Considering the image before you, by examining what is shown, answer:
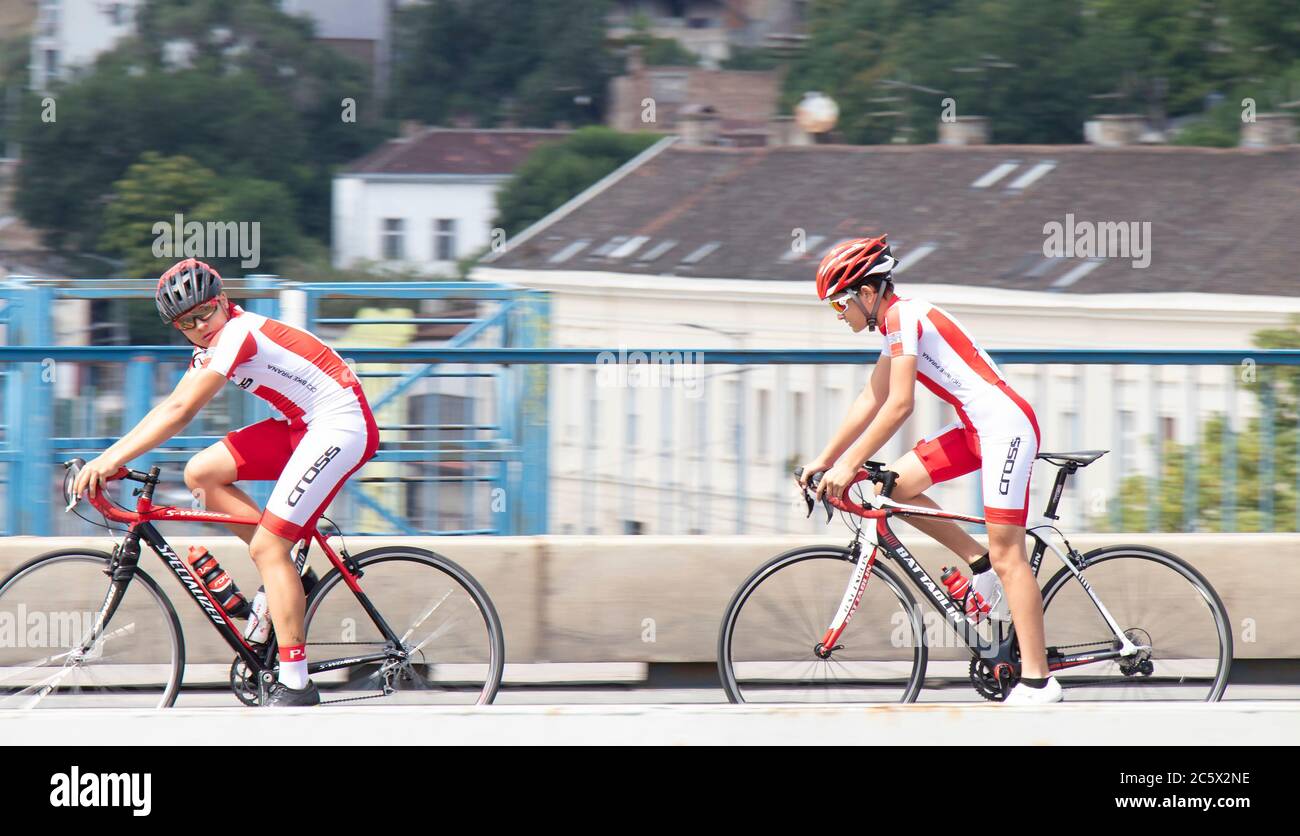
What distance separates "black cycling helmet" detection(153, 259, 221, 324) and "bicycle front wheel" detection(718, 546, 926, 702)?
7.04ft

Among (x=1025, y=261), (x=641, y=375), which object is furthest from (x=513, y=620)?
(x=1025, y=261)

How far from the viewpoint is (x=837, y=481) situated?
6.02 m

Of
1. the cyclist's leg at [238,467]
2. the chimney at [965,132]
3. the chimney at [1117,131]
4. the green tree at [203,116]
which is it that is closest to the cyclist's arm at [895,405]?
the cyclist's leg at [238,467]

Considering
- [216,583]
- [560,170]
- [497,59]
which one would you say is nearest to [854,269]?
[216,583]

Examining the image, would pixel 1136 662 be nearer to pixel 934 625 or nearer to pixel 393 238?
pixel 934 625

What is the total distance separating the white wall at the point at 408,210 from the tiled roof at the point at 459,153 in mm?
1303

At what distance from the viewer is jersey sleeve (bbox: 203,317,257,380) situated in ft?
19.2

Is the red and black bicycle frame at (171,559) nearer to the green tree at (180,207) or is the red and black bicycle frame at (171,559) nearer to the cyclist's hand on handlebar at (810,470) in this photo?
the cyclist's hand on handlebar at (810,470)

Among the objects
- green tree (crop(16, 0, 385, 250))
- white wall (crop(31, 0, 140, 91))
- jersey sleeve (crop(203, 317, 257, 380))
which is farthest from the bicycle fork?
white wall (crop(31, 0, 140, 91))

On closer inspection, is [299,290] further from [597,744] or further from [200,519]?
[597,744]

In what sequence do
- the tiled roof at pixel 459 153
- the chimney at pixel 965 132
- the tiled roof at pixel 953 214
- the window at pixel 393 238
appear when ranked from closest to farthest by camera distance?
the tiled roof at pixel 953 214 < the chimney at pixel 965 132 < the tiled roof at pixel 459 153 < the window at pixel 393 238

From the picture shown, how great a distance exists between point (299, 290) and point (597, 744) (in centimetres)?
720

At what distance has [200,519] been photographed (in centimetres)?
610

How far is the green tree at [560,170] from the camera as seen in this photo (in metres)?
90.1
